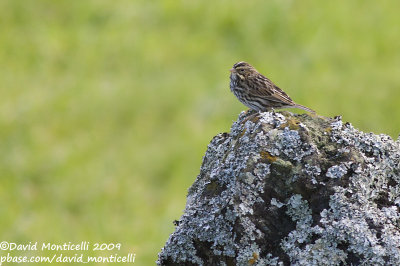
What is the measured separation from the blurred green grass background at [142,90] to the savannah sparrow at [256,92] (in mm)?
4629

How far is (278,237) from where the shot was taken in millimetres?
5109

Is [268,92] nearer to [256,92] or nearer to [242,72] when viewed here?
[256,92]

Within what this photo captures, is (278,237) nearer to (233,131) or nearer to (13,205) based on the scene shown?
(233,131)

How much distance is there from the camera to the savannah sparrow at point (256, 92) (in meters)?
8.27

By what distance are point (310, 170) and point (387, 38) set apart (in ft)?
45.6

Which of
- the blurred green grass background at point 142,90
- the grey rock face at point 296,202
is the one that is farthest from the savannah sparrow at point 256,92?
the blurred green grass background at point 142,90

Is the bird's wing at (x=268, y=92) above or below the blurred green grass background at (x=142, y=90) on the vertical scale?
below

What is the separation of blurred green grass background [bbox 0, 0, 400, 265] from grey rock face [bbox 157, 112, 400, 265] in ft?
24.1

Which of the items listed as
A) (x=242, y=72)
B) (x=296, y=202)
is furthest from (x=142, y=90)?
(x=296, y=202)

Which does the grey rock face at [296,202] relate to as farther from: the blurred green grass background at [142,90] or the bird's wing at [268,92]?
the blurred green grass background at [142,90]

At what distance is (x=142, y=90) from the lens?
16266mm

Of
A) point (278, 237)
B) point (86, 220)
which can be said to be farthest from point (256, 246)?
point (86, 220)

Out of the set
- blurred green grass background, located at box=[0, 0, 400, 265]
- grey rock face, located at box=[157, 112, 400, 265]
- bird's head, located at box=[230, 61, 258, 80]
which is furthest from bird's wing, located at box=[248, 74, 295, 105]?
blurred green grass background, located at box=[0, 0, 400, 265]

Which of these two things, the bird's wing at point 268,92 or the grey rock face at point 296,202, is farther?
the bird's wing at point 268,92
